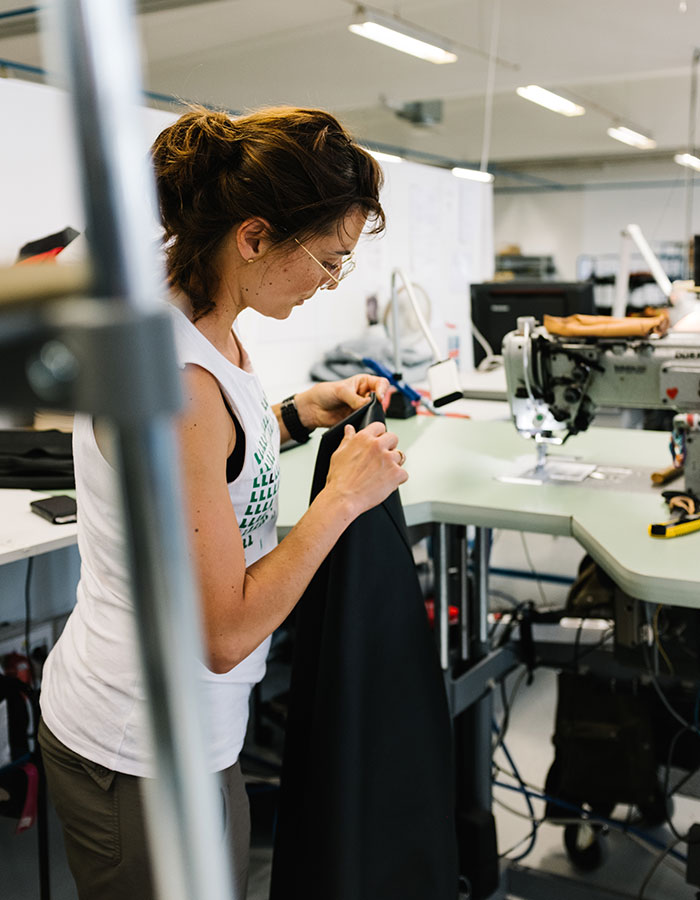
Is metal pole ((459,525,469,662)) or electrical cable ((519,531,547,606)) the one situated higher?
metal pole ((459,525,469,662))

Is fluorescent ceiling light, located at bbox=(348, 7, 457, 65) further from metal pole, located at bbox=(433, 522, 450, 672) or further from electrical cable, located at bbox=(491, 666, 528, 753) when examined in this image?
metal pole, located at bbox=(433, 522, 450, 672)

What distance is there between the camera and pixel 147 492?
22 cm

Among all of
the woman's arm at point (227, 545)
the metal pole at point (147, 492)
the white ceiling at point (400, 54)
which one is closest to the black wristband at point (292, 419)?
the woman's arm at point (227, 545)

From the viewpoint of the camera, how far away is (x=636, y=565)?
1.33 m

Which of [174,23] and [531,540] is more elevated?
[174,23]

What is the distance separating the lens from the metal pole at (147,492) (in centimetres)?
20

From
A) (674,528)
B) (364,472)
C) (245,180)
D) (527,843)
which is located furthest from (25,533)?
(527,843)

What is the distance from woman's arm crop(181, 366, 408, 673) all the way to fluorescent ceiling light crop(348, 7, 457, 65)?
445 centimetres

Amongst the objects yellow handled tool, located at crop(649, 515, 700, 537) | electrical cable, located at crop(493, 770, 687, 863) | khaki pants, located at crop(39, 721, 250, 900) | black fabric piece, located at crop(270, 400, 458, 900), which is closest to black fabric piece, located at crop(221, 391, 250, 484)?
black fabric piece, located at crop(270, 400, 458, 900)

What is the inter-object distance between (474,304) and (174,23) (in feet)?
16.9

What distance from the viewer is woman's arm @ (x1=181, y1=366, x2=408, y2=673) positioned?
3.00 feet

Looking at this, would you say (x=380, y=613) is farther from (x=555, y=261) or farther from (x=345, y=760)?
(x=555, y=261)

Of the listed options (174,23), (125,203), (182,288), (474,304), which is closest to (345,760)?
(182,288)

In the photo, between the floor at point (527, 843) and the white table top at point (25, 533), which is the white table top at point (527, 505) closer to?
the white table top at point (25, 533)
